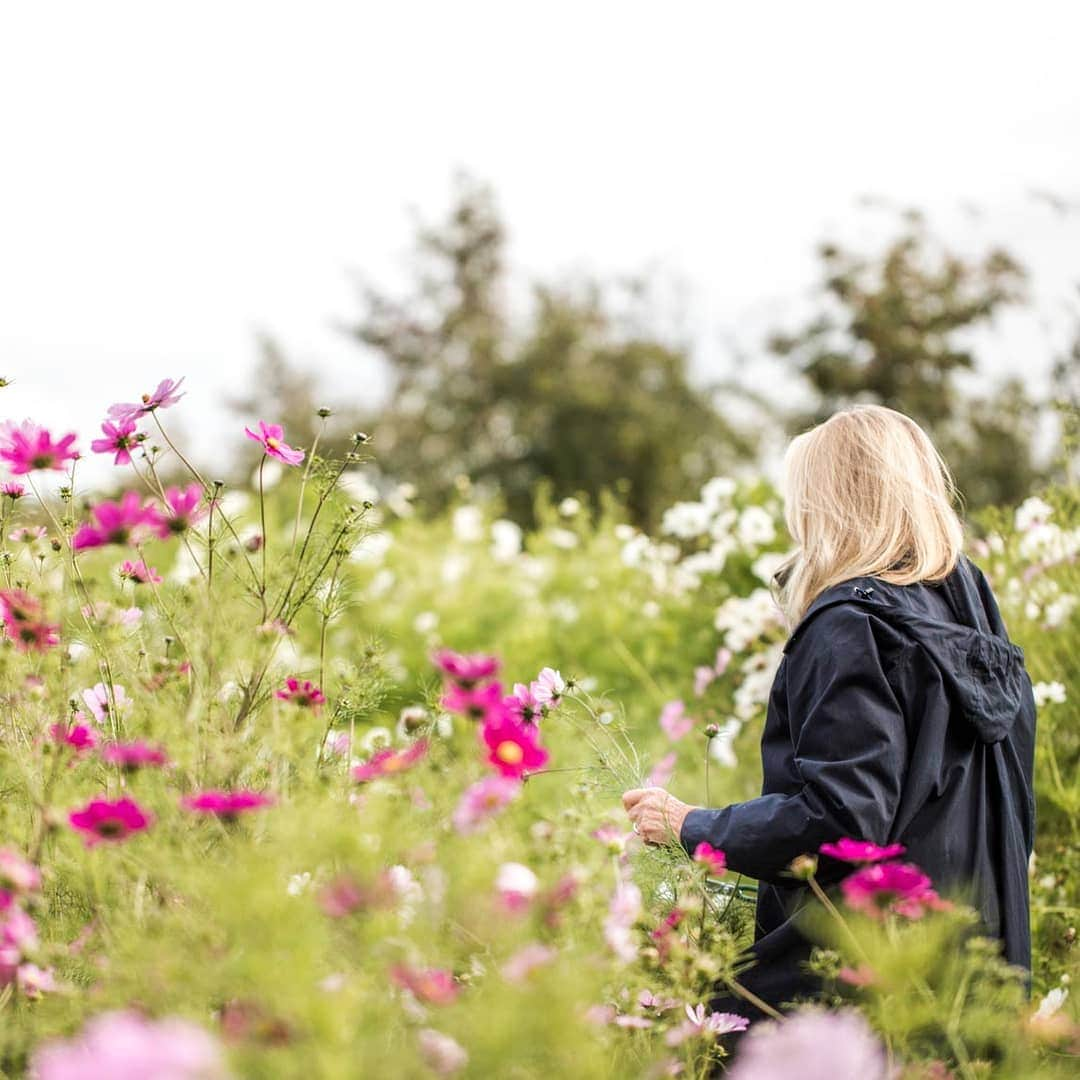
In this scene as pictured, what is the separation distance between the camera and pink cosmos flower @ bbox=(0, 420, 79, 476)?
1554 millimetres

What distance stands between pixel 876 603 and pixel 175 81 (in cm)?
1511

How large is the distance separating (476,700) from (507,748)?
0.07m

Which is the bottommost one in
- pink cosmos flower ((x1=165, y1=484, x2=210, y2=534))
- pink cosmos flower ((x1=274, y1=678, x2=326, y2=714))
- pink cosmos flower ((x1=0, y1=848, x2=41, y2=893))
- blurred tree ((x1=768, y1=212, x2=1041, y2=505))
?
pink cosmos flower ((x1=0, y1=848, x2=41, y2=893))

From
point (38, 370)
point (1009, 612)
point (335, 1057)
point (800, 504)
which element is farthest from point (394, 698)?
point (335, 1057)

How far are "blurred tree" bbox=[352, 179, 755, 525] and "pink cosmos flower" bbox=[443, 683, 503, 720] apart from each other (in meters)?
18.7

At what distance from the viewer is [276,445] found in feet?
5.84

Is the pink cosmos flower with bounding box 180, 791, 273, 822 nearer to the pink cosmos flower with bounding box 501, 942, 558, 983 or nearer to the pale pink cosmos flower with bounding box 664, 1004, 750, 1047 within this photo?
the pink cosmos flower with bounding box 501, 942, 558, 983

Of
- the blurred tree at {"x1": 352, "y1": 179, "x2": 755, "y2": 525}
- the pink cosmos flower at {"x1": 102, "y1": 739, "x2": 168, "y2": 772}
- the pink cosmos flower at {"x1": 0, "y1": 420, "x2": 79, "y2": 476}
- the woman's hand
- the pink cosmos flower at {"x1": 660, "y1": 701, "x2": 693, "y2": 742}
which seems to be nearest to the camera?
the pink cosmos flower at {"x1": 102, "y1": 739, "x2": 168, "y2": 772}

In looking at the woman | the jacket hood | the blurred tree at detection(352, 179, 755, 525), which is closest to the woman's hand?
the woman

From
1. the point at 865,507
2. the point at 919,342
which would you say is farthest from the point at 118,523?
the point at 919,342

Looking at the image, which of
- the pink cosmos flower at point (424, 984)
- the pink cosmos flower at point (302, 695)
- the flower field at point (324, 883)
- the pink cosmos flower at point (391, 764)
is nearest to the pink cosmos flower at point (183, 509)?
the flower field at point (324, 883)

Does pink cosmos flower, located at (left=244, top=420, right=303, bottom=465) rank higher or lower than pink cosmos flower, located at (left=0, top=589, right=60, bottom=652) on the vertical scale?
higher

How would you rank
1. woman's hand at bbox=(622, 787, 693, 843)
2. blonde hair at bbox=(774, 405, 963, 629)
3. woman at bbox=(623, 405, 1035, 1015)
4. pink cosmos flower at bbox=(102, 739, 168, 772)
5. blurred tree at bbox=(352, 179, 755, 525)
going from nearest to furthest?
pink cosmos flower at bbox=(102, 739, 168, 772) < woman at bbox=(623, 405, 1035, 1015) < woman's hand at bbox=(622, 787, 693, 843) < blonde hair at bbox=(774, 405, 963, 629) < blurred tree at bbox=(352, 179, 755, 525)

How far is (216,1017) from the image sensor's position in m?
1.20
